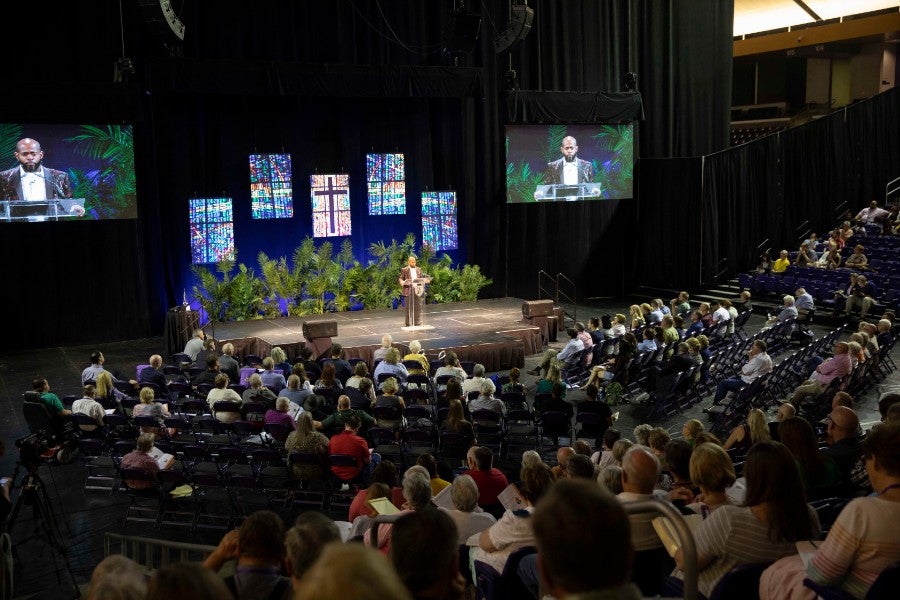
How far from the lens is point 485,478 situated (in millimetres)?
6809

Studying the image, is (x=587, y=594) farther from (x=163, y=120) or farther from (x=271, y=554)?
(x=163, y=120)

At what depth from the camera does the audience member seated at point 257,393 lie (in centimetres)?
1070

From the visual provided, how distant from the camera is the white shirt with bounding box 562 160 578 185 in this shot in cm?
2388

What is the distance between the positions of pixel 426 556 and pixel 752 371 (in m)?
10.6

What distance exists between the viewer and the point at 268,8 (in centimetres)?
2061

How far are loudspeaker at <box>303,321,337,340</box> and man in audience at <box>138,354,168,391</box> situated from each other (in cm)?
353

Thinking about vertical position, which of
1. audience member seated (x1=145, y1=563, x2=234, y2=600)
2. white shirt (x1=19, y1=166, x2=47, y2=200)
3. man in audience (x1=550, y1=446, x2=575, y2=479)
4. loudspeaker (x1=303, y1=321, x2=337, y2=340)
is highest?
white shirt (x1=19, y1=166, x2=47, y2=200)

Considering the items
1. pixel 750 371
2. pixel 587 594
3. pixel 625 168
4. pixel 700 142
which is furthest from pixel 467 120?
pixel 587 594

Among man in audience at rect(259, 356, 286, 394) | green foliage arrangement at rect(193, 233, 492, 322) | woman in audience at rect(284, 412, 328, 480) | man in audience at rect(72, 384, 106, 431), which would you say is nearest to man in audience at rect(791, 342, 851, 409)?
woman in audience at rect(284, 412, 328, 480)

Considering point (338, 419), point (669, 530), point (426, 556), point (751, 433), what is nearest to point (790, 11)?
point (338, 419)

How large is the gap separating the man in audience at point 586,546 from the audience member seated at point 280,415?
25.7ft

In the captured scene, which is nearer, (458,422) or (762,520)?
(762,520)

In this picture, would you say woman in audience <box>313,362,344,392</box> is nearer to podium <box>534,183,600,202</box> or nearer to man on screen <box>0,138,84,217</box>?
man on screen <box>0,138,84,217</box>

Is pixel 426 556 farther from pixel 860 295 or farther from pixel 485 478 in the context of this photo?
pixel 860 295
